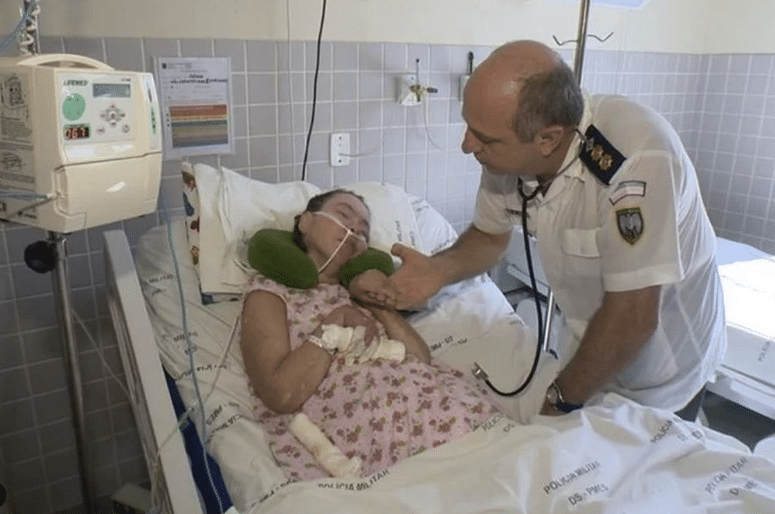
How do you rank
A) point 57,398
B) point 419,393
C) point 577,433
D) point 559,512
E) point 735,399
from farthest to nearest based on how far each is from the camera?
point 735,399 → point 57,398 → point 419,393 → point 577,433 → point 559,512

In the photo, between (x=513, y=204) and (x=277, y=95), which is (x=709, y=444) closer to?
(x=513, y=204)

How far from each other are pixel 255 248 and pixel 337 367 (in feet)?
1.14

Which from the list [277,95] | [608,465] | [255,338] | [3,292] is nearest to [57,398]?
[3,292]

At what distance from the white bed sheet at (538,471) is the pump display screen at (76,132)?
25.1 inches

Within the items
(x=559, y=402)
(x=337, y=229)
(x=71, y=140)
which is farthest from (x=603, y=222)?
(x=71, y=140)

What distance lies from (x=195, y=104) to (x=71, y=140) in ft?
2.88

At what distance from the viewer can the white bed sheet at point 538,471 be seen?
1031mm

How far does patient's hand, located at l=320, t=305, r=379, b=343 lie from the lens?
5.08 feet

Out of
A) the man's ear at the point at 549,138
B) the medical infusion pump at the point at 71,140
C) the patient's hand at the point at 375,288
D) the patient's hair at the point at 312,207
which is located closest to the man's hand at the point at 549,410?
the patient's hand at the point at 375,288

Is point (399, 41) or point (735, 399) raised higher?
point (399, 41)

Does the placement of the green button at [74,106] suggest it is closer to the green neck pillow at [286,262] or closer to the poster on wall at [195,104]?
the green neck pillow at [286,262]

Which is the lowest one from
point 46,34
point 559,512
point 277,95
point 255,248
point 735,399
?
point 735,399

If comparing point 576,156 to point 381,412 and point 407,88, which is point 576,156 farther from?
point 407,88

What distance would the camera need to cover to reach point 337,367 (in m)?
1.46
